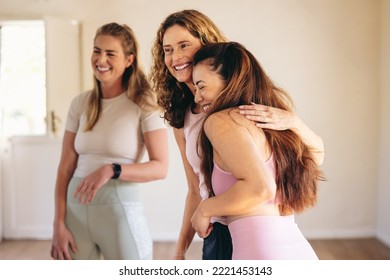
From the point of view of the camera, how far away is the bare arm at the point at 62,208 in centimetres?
121

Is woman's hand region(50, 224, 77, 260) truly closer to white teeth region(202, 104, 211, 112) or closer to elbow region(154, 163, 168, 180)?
elbow region(154, 163, 168, 180)

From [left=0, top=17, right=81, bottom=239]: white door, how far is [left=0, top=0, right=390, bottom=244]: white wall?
36mm

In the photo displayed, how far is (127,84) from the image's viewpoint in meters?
1.18

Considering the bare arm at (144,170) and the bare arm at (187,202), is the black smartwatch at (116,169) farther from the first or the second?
the bare arm at (187,202)

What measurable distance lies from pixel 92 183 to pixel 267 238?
0.48 meters

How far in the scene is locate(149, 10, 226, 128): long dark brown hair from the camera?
1022 millimetres

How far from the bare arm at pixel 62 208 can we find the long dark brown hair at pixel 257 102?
407 mm

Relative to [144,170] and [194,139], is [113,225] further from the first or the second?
[194,139]

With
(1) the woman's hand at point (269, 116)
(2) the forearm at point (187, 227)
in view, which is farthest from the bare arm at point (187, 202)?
(1) the woman's hand at point (269, 116)

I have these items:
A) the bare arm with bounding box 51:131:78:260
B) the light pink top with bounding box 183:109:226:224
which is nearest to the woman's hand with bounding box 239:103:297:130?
the light pink top with bounding box 183:109:226:224

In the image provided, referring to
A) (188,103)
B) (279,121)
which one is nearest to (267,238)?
(279,121)

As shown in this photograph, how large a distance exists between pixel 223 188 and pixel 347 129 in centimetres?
44

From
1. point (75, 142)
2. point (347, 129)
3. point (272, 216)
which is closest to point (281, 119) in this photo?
point (272, 216)

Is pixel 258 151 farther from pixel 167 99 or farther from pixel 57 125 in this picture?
pixel 57 125
